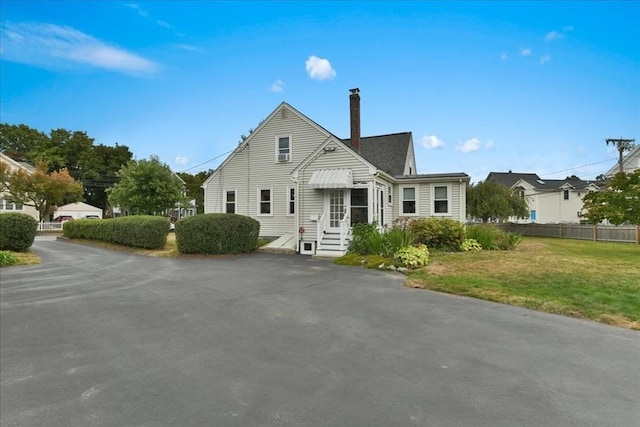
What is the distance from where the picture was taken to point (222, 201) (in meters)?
21.7

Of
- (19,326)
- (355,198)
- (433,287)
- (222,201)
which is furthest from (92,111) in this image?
(433,287)

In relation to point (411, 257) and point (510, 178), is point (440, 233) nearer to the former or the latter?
point (411, 257)

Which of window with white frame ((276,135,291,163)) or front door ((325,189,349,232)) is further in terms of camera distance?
window with white frame ((276,135,291,163))

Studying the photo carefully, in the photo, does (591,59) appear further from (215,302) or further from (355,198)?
(215,302)

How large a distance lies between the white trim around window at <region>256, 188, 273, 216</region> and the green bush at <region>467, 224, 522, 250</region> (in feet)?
36.0

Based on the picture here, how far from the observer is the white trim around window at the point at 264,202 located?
20609mm

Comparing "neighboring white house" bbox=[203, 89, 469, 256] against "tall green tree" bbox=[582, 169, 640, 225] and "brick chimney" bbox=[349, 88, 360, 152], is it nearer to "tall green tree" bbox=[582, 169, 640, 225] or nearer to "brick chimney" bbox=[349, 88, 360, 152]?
"brick chimney" bbox=[349, 88, 360, 152]

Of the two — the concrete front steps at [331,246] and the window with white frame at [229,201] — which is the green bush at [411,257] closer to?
the concrete front steps at [331,246]

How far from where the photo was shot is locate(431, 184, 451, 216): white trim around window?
1848 cm

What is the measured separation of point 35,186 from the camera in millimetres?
31953

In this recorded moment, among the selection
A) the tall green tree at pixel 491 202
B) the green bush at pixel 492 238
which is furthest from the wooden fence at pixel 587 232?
the green bush at pixel 492 238

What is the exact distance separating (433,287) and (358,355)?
4.84 meters

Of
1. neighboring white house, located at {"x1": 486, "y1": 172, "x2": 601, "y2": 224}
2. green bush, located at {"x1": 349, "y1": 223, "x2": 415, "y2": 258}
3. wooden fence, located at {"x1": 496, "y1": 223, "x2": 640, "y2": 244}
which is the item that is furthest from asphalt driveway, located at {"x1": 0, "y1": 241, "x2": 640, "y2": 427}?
neighboring white house, located at {"x1": 486, "y1": 172, "x2": 601, "y2": 224}

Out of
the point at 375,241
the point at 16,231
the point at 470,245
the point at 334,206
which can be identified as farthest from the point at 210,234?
the point at 470,245
